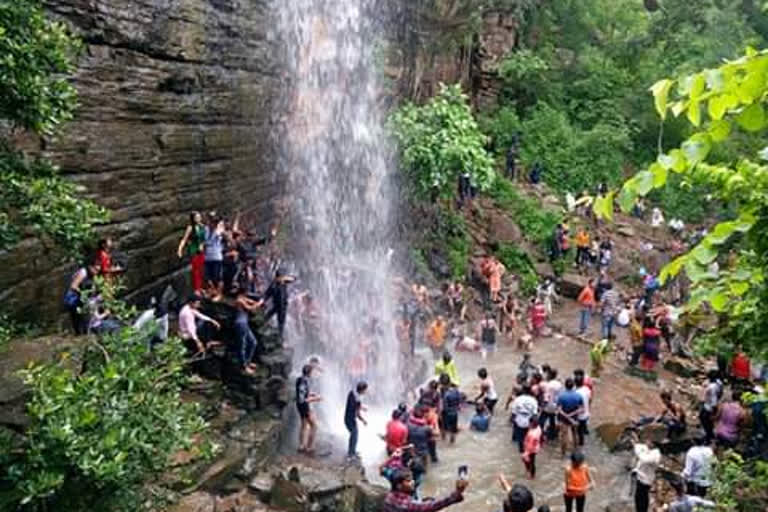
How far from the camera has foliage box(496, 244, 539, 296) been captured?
21.0 m

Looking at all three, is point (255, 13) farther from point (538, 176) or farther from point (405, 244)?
point (538, 176)

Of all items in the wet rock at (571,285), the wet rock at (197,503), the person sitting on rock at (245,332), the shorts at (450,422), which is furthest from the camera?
the wet rock at (571,285)

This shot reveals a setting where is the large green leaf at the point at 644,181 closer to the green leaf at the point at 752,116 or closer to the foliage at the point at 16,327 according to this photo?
the green leaf at the point at 752,116

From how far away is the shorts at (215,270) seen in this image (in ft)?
35.8

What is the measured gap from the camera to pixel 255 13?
1507 cm

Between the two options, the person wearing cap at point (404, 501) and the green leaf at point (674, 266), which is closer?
the green leaf at point (674, 266)

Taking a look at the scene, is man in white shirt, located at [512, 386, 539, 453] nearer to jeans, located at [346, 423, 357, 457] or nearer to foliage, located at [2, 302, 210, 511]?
jeans, located at [346, 423, 357, 457]

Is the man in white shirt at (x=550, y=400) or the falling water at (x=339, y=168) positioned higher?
the falling water at (x=339, y=168)

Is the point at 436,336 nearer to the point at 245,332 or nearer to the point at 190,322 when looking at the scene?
the point at 245,332

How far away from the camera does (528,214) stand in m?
23.4

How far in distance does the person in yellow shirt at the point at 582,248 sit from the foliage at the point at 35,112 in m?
18.3

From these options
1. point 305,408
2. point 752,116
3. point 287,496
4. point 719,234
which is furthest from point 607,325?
point 752,116

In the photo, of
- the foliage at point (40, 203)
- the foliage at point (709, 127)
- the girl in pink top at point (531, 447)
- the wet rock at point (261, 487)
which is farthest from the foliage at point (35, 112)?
the girl in pink top at point (531, 447)

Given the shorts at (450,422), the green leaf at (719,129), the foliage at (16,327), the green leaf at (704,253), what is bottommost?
the shorts at (450,422)
